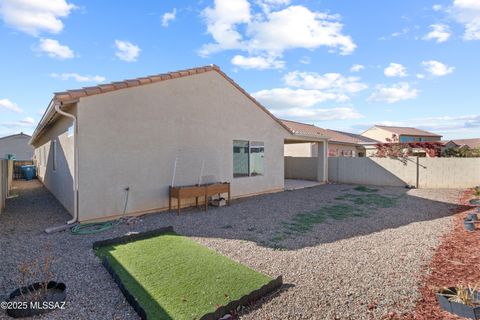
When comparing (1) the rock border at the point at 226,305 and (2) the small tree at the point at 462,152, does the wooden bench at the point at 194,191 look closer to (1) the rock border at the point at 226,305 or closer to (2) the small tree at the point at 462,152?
(1) the rock border at the point at 226,305

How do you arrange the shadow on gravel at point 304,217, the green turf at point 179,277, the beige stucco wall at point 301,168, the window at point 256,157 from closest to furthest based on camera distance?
the green turf at point 179,277 → the shadow on gravel at point 304,217 → the window at point 256,157 → the beige stucco wall at point 301,168

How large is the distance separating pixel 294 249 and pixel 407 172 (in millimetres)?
12936

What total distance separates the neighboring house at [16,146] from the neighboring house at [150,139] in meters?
25.4

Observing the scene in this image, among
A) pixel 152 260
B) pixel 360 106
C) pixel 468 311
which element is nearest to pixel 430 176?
pixel 360 106

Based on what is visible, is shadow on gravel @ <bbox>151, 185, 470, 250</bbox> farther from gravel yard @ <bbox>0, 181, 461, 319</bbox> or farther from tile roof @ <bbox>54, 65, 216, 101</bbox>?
tile roof @ <bbox>54, 65, 216, 101</bbox>

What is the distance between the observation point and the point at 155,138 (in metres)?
8.17

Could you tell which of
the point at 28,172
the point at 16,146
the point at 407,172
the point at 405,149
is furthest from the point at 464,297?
the point at 16,146

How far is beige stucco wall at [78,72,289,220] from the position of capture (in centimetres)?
706

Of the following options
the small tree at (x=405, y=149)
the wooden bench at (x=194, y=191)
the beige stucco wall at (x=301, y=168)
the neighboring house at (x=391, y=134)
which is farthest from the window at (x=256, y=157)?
the neighboring house at (x=391, y=134)

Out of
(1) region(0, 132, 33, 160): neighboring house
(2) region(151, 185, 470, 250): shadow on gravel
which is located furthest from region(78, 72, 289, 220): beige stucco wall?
(1) region(0, 132, 33, 160): neighboring house

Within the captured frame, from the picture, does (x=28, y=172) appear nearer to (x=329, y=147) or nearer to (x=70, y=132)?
(x=70, y=132)

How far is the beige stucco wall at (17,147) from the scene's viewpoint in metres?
29.0

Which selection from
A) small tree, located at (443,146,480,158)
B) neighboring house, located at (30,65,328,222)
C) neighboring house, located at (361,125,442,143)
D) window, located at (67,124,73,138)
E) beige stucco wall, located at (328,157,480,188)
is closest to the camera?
neighboring house, located at (30,65,328,222)

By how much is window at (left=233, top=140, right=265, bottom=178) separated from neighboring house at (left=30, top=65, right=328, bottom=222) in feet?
0.14
